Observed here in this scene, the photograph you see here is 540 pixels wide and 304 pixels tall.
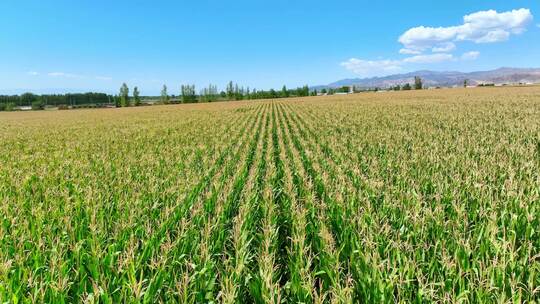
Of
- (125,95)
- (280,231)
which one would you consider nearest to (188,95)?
(125,95)

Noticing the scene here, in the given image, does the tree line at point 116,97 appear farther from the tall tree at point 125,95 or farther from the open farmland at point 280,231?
the open farmland at point 280,231

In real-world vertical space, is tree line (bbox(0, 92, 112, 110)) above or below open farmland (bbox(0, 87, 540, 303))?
above

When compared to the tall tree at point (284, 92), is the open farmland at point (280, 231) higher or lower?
lower

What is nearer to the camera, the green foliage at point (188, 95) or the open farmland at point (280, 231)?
the open farmland at point (280, 231)

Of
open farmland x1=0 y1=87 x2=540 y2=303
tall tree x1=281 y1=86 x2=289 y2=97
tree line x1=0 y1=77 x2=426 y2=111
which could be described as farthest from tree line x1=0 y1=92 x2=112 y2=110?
open farmland x1=0 y1=87 x2=540 y2=303

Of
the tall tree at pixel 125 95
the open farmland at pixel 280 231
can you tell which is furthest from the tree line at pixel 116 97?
the open farmland at pixel 280 231

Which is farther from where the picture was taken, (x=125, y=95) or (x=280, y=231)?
(x=125, y=95)

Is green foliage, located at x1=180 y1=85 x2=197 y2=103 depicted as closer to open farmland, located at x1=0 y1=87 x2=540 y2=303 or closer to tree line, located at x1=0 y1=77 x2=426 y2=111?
tree line, located at x1=0 y1=77 x2=426 y2=111

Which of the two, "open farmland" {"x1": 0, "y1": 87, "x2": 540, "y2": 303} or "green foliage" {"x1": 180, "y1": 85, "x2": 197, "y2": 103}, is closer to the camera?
"open farmland" {"x1": 0, "y1": 87, "x2": 540, "y2": 303}

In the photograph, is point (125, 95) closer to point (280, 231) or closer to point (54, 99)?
point (54, 99)

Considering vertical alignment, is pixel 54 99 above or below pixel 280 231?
above

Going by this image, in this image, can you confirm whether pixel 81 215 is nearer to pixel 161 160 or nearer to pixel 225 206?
pixel 225 206

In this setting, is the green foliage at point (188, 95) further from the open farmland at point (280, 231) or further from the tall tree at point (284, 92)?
the open farmland at point (280, 231)

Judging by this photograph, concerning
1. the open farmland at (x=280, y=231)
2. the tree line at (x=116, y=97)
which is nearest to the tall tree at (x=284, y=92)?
the tree line at (x=116, y=97)
